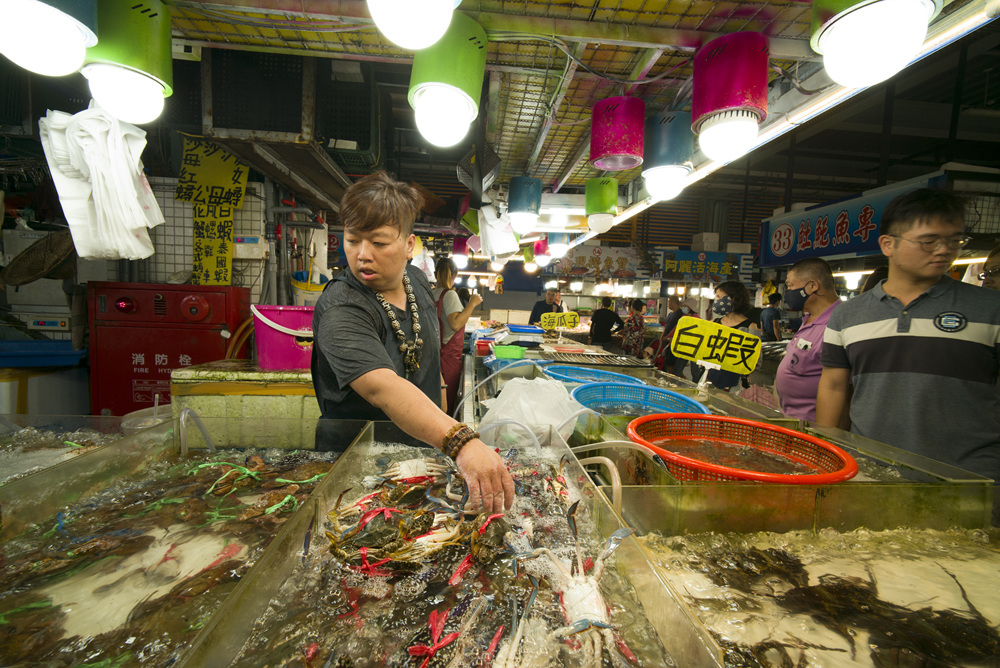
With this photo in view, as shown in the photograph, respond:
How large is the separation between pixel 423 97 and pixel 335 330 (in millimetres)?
1670

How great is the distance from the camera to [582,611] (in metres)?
0.85

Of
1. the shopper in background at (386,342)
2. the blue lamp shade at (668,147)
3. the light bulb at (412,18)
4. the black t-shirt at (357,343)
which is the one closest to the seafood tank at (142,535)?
the black t-shirt at (357,343)

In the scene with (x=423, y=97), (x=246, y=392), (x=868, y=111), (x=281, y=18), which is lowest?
(x=246, y=392)

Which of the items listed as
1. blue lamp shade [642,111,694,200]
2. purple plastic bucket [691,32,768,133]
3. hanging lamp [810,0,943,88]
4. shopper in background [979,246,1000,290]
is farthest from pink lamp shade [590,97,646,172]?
shopper in background [979,246,1000,290]

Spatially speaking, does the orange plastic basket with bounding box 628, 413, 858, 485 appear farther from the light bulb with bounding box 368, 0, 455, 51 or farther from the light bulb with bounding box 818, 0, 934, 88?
the light bulb with bounding box 368, 0, 455, 51

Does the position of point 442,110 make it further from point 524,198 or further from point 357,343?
point 524,198

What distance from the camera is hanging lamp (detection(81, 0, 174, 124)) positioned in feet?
6.82

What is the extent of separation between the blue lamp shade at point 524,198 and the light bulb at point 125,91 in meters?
3.47

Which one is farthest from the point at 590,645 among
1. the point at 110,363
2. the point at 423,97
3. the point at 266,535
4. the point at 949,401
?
the point at 110,363

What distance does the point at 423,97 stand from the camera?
2.35 metres

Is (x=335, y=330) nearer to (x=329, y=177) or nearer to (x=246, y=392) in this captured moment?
(x=246, y=392)

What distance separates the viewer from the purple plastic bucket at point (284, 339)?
11.8 ft

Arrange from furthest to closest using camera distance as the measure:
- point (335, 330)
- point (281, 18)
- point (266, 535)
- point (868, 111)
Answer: point (868, 111) → point (281, 18) → point (335, 330) → point (266, 535)

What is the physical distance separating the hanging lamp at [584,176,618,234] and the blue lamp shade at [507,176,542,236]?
683 millimetres
